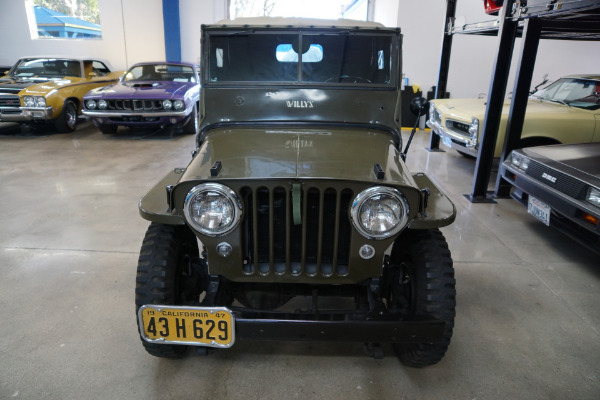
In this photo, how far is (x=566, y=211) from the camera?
330 centimetres

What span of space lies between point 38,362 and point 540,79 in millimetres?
11053

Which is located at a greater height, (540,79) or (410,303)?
(540,79)

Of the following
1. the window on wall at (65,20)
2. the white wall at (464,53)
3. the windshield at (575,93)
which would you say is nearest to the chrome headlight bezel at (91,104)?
the window on wall at (65,20)

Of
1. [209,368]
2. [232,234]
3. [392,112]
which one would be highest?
[392,112]

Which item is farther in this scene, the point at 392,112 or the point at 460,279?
the point at 460,279

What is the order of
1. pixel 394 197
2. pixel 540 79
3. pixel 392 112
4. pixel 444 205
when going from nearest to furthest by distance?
pixel 394 197
pixel 444 205
pixel 392 112
pixel 540 79

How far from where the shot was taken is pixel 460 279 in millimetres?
3205

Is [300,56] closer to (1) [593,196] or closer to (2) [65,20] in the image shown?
(1) [593,196]

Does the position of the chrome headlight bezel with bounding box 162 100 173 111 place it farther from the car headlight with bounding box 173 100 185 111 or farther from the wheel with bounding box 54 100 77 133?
the wheel with bounding box 54 100 77 133

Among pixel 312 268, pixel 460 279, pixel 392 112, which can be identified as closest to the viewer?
pixel 312 268

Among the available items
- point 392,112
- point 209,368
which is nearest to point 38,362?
point 209,368

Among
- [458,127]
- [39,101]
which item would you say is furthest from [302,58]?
[39,101]

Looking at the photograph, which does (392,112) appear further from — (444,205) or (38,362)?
(38,362)

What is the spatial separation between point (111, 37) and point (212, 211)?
11485 millimetres
